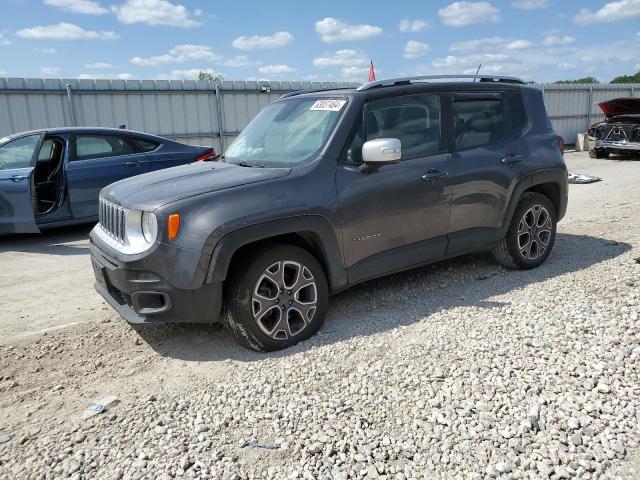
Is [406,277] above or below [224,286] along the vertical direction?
below

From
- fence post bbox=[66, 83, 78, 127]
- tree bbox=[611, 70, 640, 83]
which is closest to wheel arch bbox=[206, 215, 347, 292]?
fence post bbox=[66, 83, 78, 127]

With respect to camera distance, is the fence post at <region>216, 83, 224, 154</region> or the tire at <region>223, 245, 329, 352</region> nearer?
the tire at <region>223, 245, 329, 352</region>

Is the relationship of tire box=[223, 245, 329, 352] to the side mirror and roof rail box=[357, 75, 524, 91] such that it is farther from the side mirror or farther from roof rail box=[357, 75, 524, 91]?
roof rail box=[357, 75, 524, 91]

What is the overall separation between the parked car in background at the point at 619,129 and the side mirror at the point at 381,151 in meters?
14.9

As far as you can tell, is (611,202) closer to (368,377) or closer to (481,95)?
(481,95)

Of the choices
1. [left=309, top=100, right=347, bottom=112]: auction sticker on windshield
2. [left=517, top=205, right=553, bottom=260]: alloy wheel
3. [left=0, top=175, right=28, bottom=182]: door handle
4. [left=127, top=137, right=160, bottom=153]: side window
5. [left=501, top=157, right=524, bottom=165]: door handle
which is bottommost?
[left=517, top=205, right=553, bottom=260]: alloy wheel

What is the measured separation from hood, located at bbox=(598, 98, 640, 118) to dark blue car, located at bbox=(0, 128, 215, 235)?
13497 mm

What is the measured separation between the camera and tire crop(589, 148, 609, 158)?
17.8m

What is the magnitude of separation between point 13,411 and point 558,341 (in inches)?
139

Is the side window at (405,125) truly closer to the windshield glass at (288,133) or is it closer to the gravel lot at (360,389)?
the windshield glass at (288,133)

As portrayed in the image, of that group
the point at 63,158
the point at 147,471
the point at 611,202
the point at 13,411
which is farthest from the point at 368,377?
the point at 611,202

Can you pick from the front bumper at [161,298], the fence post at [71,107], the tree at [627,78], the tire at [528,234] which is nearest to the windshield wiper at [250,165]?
the front bumper at [161,298]

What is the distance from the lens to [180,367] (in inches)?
150

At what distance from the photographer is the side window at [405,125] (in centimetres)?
445
